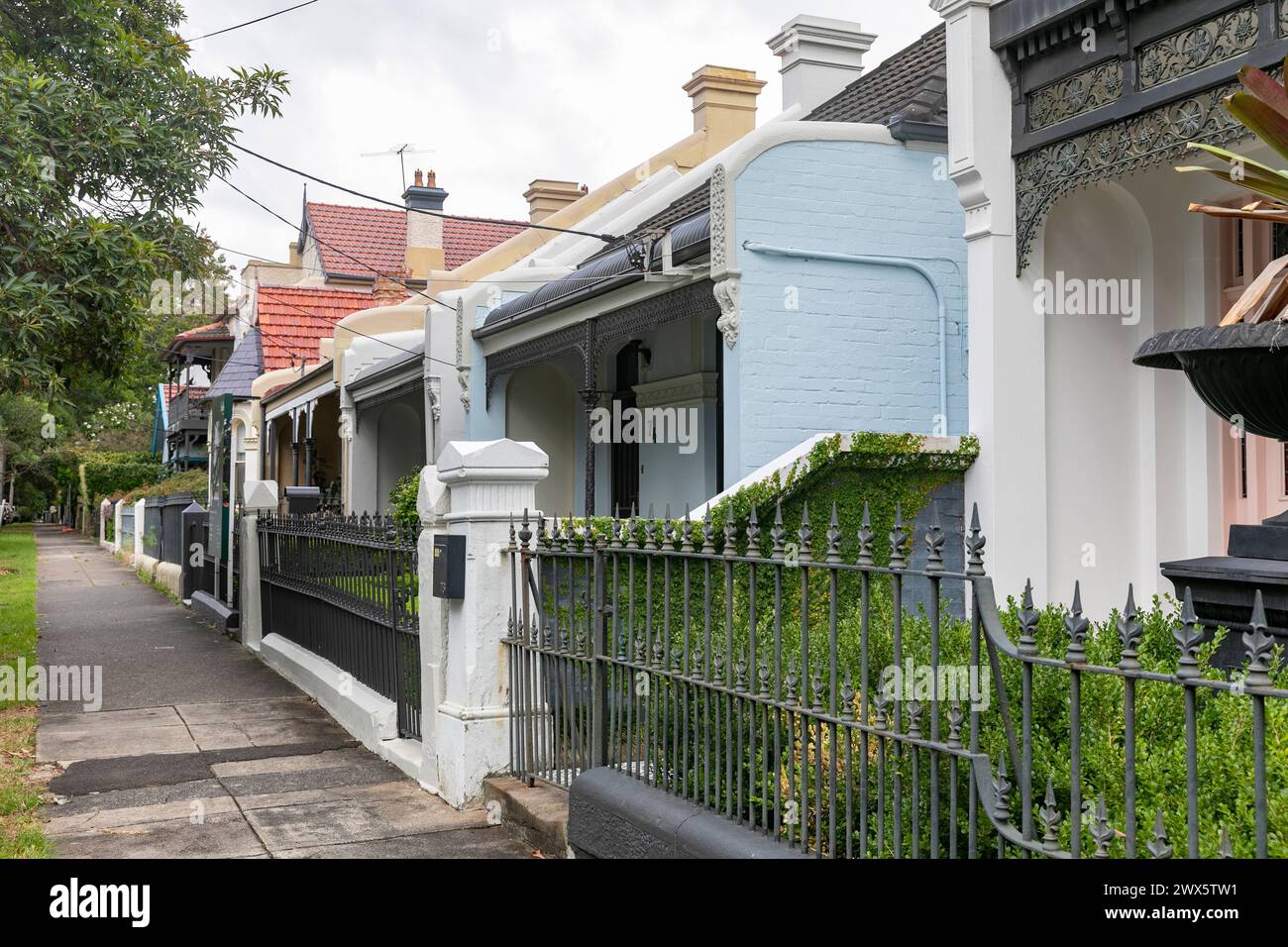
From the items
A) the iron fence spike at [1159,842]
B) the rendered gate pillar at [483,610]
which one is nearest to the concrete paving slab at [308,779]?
the rendered gate pillar at [483,610]

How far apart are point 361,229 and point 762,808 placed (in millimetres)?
29760

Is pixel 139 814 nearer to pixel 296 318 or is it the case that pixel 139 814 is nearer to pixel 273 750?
pixel 273 750

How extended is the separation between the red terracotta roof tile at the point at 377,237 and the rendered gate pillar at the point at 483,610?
2247 cm

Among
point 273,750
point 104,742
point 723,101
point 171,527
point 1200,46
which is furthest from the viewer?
point 171,527

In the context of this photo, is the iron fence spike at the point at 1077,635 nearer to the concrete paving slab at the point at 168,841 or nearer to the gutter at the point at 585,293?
the concrete paving slab at the point at 168,841

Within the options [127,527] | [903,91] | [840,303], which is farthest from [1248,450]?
[127,527]

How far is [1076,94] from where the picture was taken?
8.57 m

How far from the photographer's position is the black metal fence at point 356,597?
305 inches

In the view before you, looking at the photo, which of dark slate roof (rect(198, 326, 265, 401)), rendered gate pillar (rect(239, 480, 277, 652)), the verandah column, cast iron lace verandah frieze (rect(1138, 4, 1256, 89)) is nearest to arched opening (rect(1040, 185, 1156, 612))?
the verandah column

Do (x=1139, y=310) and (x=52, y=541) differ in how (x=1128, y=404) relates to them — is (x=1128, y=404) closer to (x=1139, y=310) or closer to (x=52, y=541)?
(x=1139, y=310)

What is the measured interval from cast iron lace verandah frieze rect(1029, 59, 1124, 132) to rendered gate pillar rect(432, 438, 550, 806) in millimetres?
4572

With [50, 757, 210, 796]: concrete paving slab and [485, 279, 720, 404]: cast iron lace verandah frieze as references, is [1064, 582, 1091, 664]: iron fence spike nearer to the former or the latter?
[50, 757, 210, 796]: concrete paving slab

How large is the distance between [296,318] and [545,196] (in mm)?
8327

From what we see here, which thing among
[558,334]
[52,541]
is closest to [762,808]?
[558,334]
